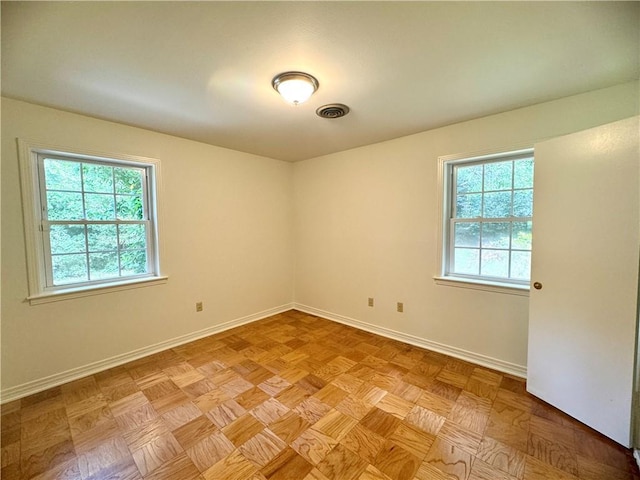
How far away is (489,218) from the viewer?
2.48 meters

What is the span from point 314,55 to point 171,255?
8.11 feet

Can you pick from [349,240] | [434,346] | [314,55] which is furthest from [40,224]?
[434,346]

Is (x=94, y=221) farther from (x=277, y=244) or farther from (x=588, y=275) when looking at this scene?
(x=588, y=275)

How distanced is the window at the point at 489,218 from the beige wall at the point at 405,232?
15cm

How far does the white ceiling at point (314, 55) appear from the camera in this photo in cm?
121

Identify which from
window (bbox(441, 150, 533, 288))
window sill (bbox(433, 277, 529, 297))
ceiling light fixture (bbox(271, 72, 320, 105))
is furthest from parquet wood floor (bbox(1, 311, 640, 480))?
ceiling light fixture (bbox(271, 72, 320, 105))

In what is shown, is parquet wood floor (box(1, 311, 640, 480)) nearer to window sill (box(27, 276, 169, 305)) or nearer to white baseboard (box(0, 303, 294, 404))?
white baseboard (box(0, 303, 294, 404))

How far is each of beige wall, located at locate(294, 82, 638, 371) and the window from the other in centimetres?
15

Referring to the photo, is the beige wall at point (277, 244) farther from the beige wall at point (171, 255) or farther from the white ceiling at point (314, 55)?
the white ceiling at point (314, 55)

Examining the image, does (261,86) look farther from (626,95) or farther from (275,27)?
(626,95)

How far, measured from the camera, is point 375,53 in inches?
58.4

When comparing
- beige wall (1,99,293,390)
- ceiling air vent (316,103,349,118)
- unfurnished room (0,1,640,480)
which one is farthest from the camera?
ceiling air vent (316,103,349,118)

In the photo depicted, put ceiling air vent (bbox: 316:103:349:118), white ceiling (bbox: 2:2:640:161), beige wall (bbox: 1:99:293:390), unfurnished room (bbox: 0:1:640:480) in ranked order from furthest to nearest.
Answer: ceiling air vent (bbox: 316:103:349:118) < beige wall (bbox: 1:99:293:390) < unfurnished room (bbox: 0:1:640:480) < white ceiling (bbox: 2:2:640:161)

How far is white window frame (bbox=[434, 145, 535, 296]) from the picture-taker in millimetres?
2342
